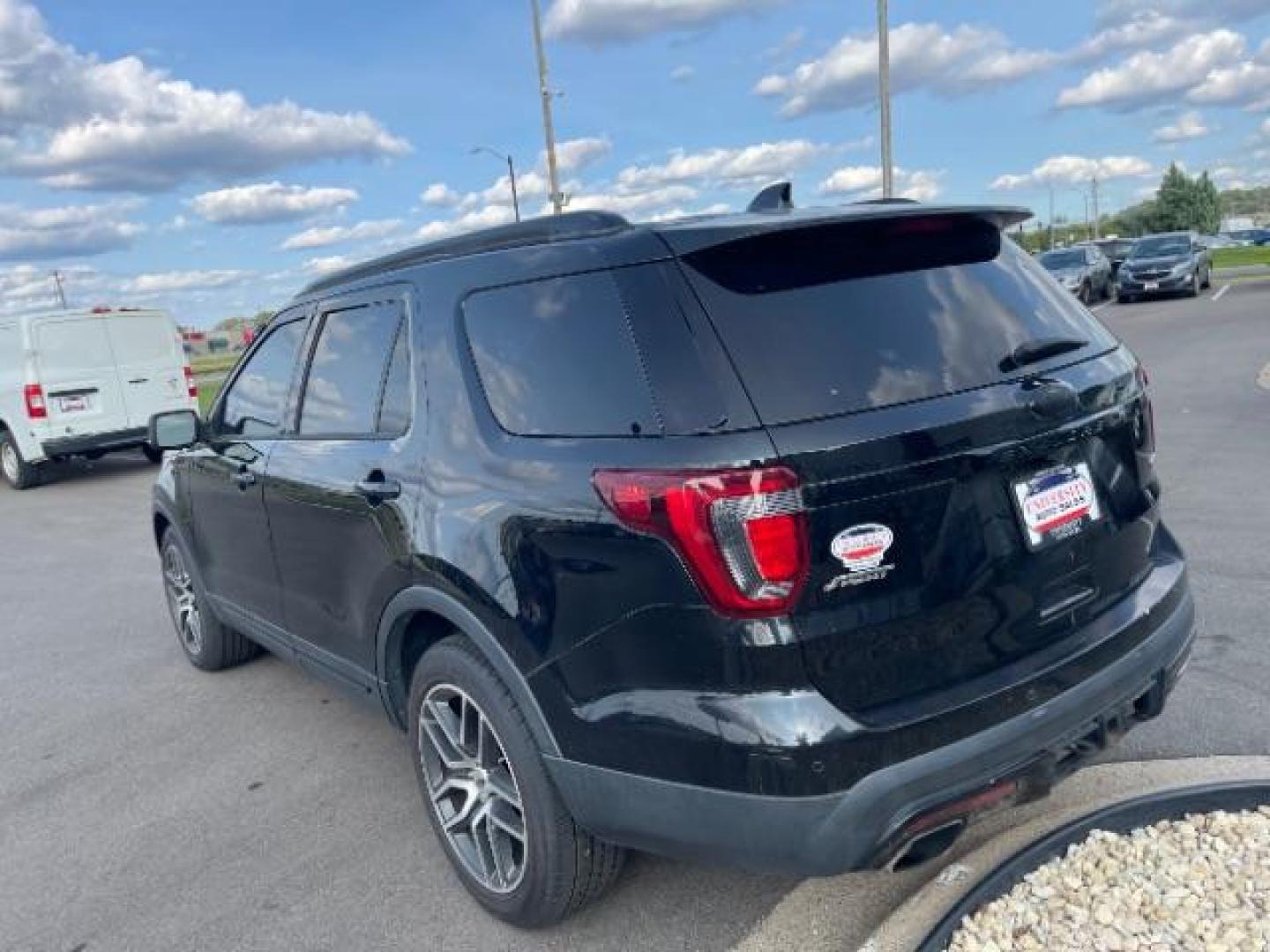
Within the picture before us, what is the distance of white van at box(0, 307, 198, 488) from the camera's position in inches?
495

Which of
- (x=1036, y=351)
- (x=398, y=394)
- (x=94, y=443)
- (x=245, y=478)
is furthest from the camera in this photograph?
(x=94, y=443)

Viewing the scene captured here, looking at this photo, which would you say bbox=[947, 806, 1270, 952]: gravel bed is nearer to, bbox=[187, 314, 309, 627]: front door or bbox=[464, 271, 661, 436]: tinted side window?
bbox=[464, 271, 661, 436]: tinted side window

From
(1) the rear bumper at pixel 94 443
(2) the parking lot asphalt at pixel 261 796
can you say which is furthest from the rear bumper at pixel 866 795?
(1) the rear bumper at pixel 94 443

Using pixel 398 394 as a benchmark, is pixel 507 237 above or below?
above

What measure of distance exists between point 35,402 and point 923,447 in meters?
13.0

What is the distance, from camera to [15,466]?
13352 mm

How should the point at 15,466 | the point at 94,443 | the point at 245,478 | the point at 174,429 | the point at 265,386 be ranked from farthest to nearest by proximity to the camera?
the point at 15,466
the point at 94,443
the point at 174,429
the point at 265,386
the point at 245,478

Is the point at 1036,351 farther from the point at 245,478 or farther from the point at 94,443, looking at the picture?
the point at 94,443

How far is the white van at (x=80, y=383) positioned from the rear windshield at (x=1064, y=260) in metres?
20.6

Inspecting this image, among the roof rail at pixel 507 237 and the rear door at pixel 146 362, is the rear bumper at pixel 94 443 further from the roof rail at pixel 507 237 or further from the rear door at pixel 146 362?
the roof rail at pixel 507 237

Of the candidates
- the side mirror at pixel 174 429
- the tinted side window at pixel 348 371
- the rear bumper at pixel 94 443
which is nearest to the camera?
the tinted side window at pixel 348 371

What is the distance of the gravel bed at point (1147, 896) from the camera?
97.2 inches

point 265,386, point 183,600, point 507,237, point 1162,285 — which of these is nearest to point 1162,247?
point 1162,285

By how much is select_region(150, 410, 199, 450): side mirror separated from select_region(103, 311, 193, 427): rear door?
9.02 m
